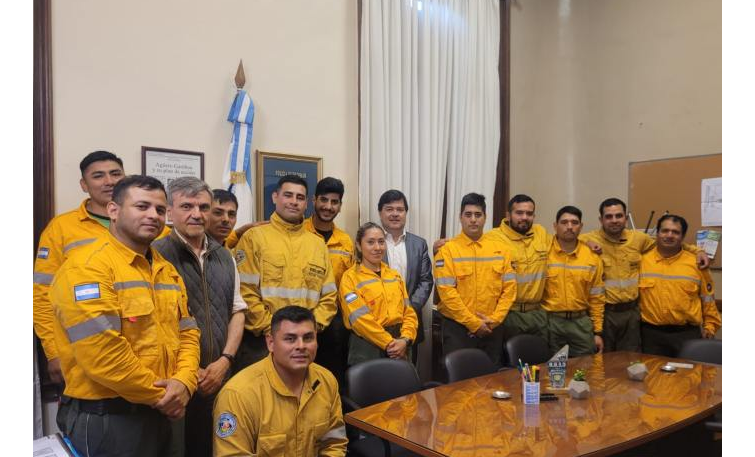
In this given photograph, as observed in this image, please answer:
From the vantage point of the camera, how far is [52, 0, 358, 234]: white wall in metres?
3.22

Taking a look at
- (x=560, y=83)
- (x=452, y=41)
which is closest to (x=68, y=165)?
(x=452, y=41)

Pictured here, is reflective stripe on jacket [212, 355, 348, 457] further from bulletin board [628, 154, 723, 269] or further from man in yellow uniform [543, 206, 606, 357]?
bulletin board [628, 154, 723, 269]

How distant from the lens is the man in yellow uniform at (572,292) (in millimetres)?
4246

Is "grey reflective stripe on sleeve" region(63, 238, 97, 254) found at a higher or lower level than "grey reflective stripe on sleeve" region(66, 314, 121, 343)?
higher

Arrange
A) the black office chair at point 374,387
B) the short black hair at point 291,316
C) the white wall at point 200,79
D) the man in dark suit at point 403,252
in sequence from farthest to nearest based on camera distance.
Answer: the man in dark suit at point 403,252
the white wall at point 200,79
the black office chair at point 374,387
the short black hair at point 291,316

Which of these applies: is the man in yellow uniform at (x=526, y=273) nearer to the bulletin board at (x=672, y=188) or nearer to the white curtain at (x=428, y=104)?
the white curtain at (x=428, y=104)

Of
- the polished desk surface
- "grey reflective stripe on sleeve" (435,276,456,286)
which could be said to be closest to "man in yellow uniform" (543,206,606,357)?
"grey reflective stripe on sleeve" (435,276,456,286)

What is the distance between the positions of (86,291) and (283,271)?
4.35ft

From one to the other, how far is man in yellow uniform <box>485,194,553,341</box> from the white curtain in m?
0.95

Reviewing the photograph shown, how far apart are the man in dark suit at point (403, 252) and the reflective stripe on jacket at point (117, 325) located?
2054mm

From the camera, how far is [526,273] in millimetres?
4215

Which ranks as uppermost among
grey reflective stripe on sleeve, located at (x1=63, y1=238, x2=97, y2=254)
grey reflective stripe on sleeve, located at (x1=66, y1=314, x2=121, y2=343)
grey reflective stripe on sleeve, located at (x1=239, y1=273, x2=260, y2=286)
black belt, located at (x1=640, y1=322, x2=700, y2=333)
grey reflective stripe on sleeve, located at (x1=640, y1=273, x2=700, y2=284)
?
grey reflective stripe on sleeve, located at (x1=63, y1=238, x2=97, y2=254)

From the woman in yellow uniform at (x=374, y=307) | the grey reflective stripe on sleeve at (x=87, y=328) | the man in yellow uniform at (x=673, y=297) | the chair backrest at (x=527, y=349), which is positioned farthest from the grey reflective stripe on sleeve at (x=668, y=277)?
the grey reflective stripe on sleeve at (x=87, y=328)

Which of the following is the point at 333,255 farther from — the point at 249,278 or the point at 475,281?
the point at 475,281
